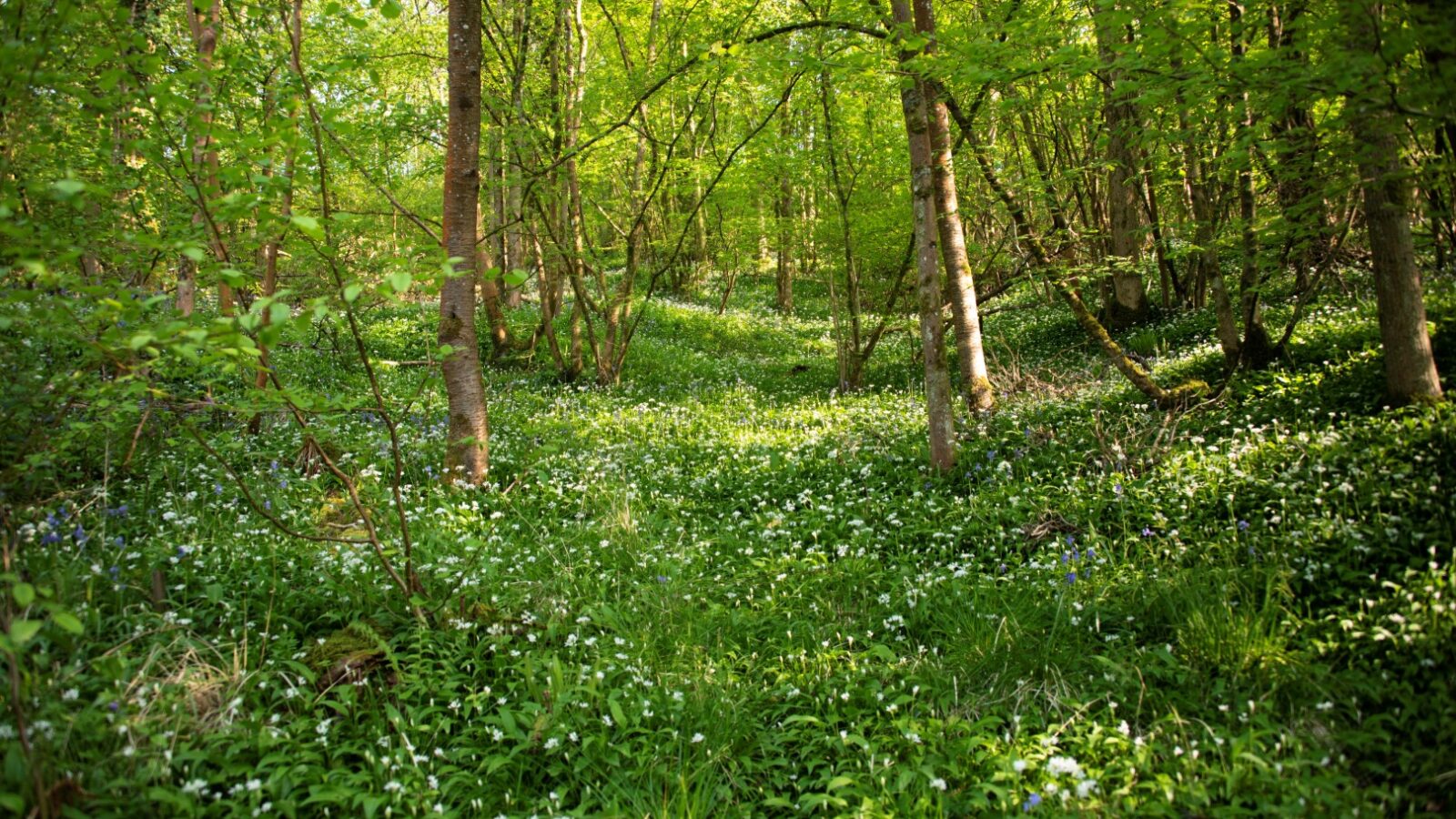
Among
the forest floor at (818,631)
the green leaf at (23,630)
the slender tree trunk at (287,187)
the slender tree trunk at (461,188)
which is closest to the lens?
the green leaf at (23,630)

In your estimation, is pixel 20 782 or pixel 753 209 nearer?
pixel 20 782

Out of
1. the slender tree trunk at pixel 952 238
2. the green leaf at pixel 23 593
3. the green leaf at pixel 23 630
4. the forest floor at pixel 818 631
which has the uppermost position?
the slender tree trunk at pixel 952 238

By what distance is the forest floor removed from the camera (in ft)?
10.2

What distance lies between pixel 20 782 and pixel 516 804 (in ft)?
5.93

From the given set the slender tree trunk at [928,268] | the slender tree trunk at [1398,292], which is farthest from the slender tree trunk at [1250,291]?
the slender tree trunk at [928,268]

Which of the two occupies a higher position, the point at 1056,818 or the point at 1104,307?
the point at 1104,307

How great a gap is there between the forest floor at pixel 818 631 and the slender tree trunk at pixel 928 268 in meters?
0.57

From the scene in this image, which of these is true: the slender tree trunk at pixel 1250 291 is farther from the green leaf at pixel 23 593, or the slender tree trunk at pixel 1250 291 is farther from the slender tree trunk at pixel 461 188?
the green leaf at pixel 23 593

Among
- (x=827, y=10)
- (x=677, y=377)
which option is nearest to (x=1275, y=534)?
(x=827, y=10)

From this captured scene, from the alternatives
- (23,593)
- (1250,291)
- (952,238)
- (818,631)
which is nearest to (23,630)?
(23,593)

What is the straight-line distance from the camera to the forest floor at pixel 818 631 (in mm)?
3117

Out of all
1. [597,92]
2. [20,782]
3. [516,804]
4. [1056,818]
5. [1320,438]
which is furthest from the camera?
[597,92]

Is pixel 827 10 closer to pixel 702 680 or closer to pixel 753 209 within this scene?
pixel 702 680

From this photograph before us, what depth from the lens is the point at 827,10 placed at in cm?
881
